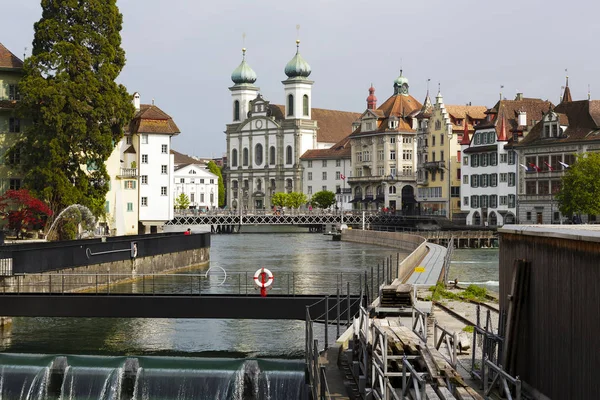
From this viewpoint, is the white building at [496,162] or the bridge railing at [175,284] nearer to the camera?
the bridge railing at [175,284]

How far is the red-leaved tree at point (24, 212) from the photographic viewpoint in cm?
6175

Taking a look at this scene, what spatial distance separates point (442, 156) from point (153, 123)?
49947 mm

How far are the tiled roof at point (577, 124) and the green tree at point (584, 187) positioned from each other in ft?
25.2

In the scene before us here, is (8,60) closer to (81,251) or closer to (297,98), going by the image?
(81,251)

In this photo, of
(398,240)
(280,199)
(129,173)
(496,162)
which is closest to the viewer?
(129,173)

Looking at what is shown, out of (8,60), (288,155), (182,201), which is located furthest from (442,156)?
(8,60)

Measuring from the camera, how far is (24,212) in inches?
2458

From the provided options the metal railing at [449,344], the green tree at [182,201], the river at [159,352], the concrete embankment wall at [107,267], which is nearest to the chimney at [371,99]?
the green tree at [182,201]

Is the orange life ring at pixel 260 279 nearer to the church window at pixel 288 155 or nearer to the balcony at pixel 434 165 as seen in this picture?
the balcony at pixel 434 165

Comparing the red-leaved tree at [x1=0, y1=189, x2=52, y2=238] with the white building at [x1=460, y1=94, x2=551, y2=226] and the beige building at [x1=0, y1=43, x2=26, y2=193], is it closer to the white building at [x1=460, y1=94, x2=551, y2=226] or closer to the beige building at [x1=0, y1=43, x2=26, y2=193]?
the beige building at [x1=0, y1=43, x2=26, y2=193]

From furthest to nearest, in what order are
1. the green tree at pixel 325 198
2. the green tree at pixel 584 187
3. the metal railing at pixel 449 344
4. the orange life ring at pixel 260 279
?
the green tree at pixel 325 198 → the green tree at pixel 584 187 → the orange life ring at pixel 260 279 → the metal railing at pixel 449 344

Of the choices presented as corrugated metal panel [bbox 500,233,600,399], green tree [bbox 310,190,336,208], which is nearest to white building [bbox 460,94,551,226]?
green tree [bbox 310,190,336,208]

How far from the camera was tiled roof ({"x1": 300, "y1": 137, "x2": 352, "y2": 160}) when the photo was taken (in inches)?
7136

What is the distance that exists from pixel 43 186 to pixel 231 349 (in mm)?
Answer: 32684
